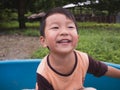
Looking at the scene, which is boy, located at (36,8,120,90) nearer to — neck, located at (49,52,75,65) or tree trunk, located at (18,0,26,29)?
neck, located at (49,52,75,65)

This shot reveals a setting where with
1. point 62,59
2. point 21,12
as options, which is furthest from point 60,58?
point 21,12

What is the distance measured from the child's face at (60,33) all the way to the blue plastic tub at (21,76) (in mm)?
872

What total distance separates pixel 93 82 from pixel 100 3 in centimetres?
895

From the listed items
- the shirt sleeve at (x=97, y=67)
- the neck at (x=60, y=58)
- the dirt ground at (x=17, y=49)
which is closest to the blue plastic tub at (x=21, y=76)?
the shirt sleeve at (x=97, y=67)

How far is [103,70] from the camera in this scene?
5.78 ft

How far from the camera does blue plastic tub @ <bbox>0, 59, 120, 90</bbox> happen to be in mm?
2367

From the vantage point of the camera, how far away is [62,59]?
159 centimetres

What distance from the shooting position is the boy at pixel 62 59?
1.51 meters

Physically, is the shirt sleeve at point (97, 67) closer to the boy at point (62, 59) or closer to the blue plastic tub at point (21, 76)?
the boy at point (62, 59)

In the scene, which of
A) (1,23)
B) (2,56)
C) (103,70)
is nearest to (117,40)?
(2,56)

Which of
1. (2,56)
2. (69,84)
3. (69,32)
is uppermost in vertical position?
(69,32)

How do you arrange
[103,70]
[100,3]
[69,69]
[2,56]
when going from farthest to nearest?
[100,3] → [2,56] → [103,70] → [69,69]

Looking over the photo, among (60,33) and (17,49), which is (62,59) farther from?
(17,49)

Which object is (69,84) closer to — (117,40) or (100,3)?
(117,40)
